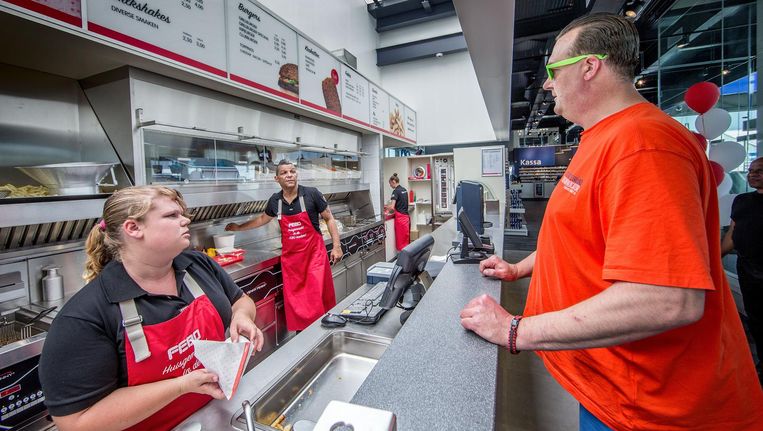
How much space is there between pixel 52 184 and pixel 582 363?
2629 millimetres

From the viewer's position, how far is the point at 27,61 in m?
1.99

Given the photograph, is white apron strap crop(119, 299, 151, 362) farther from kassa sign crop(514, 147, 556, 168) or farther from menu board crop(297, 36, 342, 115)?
kassa sign crop(514, 147, 556, 168)

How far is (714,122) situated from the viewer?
3496 millimetres

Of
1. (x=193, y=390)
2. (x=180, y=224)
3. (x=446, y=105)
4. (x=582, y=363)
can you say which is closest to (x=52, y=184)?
(x=180, y=224)

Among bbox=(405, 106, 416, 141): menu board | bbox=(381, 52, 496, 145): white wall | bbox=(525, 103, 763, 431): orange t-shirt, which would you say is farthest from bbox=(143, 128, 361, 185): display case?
bbox=(381, 52, 496, 145): white wall

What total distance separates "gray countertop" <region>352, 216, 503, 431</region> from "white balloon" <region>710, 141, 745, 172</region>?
A: 3946 millimetres

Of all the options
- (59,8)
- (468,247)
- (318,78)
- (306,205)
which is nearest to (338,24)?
(318,78)

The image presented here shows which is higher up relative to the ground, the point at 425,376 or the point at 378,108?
the point at 378,108

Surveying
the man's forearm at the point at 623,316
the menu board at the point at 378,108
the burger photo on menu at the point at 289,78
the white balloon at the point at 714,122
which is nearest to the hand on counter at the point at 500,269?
the man's forearm at the point at 623,316

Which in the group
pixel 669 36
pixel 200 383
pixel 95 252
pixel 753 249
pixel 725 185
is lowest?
pixel 200 383

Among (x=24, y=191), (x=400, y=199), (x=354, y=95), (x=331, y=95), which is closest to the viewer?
(x=24, y=191)

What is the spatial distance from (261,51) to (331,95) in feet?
4.12

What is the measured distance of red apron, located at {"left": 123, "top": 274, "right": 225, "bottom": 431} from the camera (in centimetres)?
104

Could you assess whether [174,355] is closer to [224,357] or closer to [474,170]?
[224,357]
